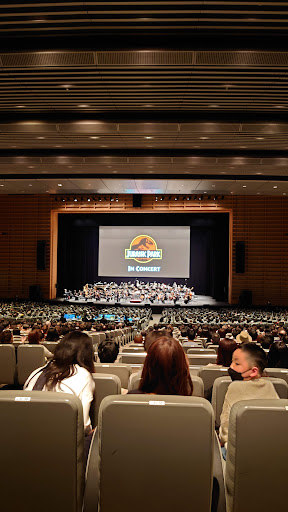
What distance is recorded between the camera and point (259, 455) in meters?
1.56

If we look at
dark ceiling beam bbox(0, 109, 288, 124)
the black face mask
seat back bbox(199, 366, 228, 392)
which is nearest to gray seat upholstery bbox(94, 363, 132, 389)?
seat back bbox(199, 366, 228, 392)

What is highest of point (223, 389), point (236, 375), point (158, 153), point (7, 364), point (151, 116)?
point (151, 116)

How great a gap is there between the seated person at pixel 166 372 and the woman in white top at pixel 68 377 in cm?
34

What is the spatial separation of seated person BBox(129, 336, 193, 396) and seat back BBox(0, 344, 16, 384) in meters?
2.88

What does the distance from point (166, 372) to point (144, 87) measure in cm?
718

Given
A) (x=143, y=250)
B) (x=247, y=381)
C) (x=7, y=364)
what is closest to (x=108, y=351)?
(x=7, y=364)

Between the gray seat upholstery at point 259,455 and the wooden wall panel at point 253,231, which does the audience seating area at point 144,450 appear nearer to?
the gray seat upholstery at point 259,455

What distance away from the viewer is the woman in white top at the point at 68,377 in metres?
2.12

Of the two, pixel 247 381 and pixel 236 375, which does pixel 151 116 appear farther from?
pixel 247 381

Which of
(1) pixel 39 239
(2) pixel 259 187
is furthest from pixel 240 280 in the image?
(1) pixel 39 239

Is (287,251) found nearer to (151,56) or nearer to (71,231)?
(71,231)

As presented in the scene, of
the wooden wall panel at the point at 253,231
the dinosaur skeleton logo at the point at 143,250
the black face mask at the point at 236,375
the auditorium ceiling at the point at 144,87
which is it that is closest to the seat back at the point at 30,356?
the black face mask at the point at 236,375
